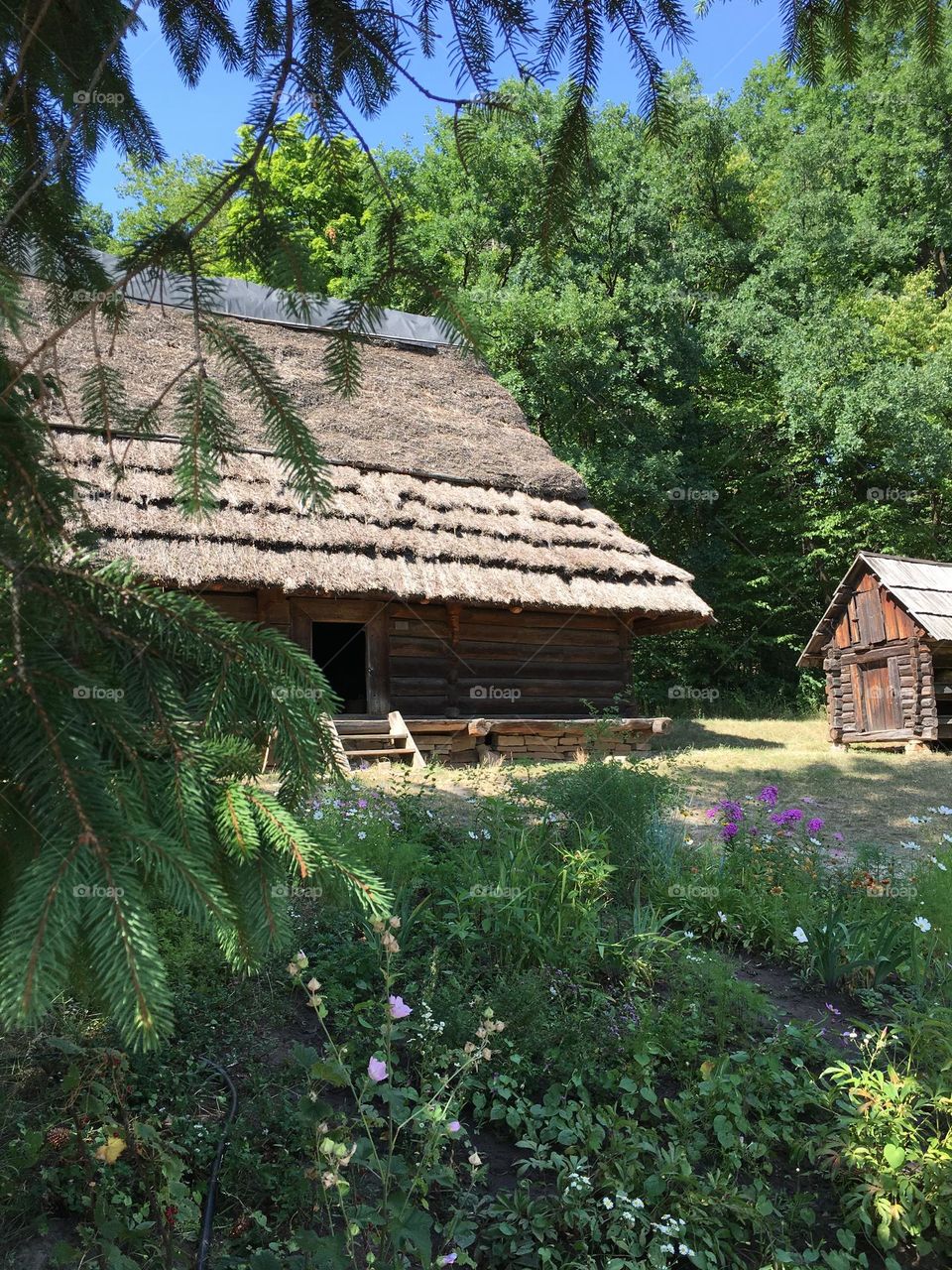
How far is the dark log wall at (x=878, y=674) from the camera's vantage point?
13366 mm

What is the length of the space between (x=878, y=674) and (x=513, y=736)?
6.14 meters

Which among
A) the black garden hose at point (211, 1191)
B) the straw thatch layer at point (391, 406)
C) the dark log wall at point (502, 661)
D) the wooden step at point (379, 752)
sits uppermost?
the straw thatch layer at point (391, 406)

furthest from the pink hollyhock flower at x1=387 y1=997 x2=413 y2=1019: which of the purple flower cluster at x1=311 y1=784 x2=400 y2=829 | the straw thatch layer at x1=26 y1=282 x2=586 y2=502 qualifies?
Answer: the straw thatch layer at x1=26 y1=282 x2=586 y2=502

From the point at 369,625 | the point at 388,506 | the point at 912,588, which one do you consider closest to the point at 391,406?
the point at 388,506

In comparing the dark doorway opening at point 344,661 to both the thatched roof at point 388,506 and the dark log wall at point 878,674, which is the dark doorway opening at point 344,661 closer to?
the thatched roof at point 388,506

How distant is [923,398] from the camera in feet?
62.6

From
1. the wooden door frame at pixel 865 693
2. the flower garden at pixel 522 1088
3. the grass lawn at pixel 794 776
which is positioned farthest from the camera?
the wooden door frame at pixel 865 693

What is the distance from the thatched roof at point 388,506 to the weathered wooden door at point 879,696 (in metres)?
3.34

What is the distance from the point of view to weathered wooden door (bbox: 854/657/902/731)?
546 inches

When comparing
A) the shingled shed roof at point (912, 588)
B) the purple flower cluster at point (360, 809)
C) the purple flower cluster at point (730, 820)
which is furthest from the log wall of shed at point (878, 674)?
the purple flower cluster at point (360, 809)

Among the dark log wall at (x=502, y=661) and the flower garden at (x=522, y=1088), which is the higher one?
the dark log wall at (x=502, y=661)

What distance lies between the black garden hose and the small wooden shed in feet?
41.2

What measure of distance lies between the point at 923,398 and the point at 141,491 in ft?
53.2

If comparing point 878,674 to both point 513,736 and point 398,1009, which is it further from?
point 398,1009
